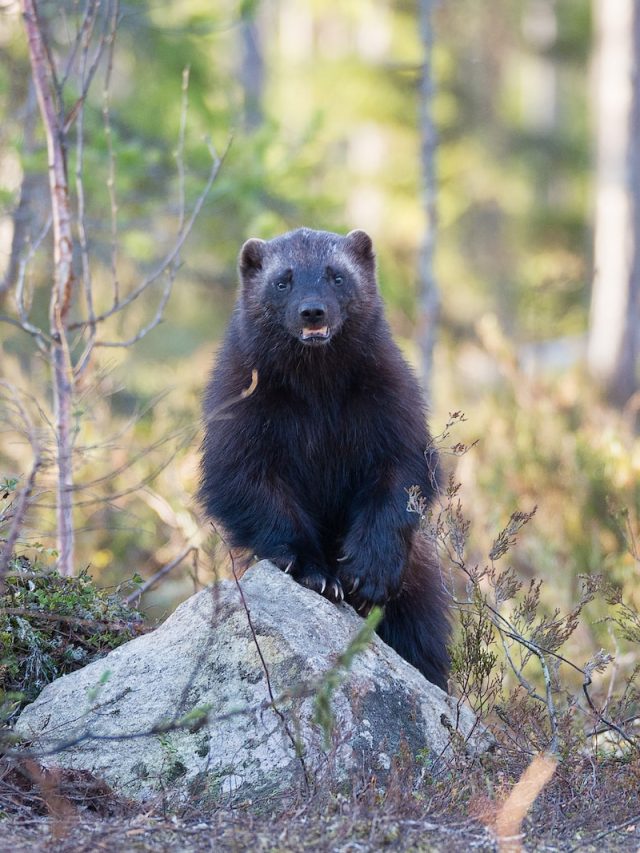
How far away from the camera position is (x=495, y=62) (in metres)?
21.8

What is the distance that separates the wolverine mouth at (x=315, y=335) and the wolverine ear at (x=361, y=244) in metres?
0.74

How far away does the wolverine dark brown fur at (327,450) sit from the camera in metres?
4.54

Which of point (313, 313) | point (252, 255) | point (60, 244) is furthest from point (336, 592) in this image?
point (60, 244)

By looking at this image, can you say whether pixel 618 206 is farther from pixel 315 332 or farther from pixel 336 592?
pixel 336 592

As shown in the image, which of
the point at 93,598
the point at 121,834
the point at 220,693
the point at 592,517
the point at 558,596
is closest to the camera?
the point at 121,834

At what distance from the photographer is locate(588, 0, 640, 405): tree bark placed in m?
13.2

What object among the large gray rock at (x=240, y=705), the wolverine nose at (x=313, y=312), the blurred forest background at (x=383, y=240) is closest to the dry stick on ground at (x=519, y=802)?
the large gray rock at (x=240, y=705)

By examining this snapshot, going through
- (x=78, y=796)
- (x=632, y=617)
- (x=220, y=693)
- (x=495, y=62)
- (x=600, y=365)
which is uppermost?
(x=495, y=62)

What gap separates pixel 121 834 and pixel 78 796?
54 cm

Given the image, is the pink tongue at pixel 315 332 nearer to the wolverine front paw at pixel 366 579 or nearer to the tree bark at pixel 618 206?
the wolverine front paw at pixel 366 579

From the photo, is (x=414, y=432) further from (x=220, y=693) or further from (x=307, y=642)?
(x=220, y=693)

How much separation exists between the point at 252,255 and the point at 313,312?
725 millimetres

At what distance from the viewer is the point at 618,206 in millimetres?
13500

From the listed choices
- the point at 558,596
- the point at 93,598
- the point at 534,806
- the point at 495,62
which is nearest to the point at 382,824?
the point at 534,806
